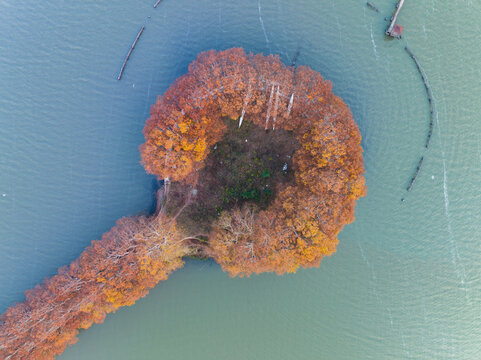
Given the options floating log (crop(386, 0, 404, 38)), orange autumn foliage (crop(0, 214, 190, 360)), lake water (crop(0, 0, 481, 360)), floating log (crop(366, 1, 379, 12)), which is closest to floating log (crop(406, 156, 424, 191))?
lake water (crop(0, 0, 481, 360))

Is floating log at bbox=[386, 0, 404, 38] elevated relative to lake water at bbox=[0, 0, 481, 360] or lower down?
elevated

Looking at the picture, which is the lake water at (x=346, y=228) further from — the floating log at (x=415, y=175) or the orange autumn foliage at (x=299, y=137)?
the orange autumn foliage at (x=299, y=137)

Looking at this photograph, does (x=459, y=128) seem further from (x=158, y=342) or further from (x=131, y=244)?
(x=158, y=342)

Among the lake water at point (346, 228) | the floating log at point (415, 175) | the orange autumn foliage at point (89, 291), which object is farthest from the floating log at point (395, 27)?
the orange autumn foliage at point (89, 291)

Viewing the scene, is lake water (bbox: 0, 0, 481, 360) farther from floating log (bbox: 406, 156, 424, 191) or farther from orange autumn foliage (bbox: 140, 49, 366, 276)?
orange autumn foliage (bbox: 140, 49, 366, 276)

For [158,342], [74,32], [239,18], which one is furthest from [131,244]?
[239,18]
